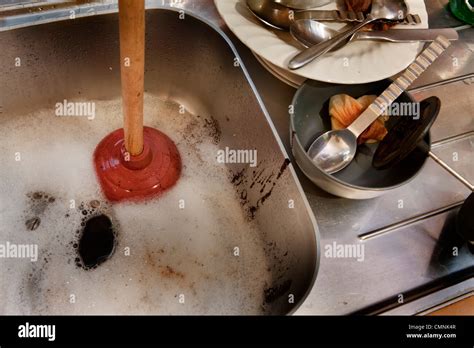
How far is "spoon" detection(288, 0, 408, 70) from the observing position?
67cm

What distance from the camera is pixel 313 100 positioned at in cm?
69

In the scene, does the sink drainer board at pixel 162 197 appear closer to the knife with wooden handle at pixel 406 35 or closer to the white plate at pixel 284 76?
the white plate at pixel 284 76

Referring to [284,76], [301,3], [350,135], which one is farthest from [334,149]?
[301,3]

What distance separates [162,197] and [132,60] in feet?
1.08

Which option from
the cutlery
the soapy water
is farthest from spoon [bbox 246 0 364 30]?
the soapy water

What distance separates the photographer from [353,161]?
0.68 metres

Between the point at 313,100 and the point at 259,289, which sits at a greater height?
the point at 313,100

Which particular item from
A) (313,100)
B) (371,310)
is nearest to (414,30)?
(313,100)

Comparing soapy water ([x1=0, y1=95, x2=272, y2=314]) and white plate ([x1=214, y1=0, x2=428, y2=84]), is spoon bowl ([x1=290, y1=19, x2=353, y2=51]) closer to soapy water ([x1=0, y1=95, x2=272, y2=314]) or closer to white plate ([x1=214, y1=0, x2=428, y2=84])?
white plate ([x1=214, y1=0, x2=428, y2=84])

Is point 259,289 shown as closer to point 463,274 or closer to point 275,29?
point 463,274

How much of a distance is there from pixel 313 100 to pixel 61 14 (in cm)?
44

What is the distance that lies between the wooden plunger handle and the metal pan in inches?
8.9
